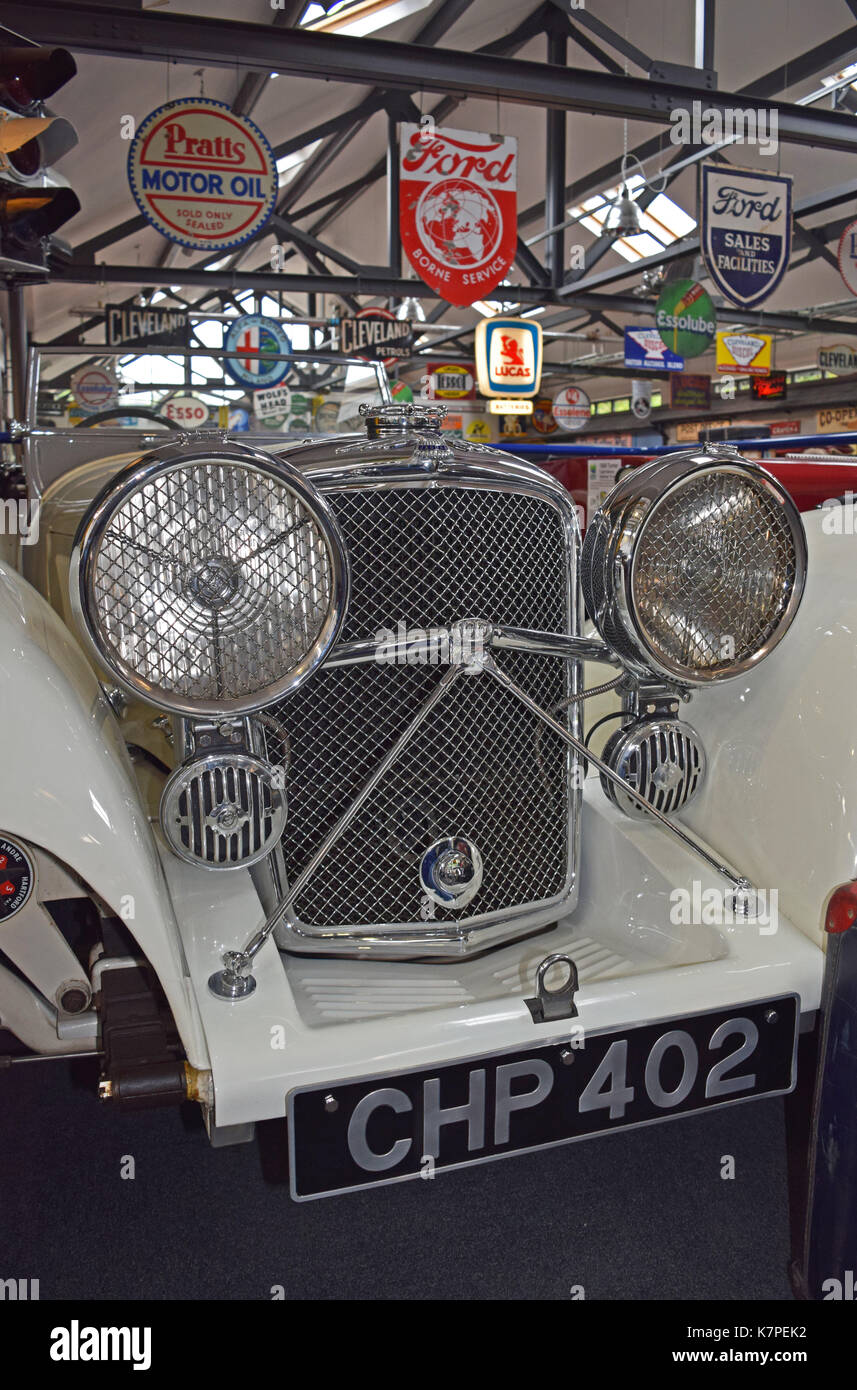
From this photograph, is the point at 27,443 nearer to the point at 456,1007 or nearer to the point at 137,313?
the point at 456,1007

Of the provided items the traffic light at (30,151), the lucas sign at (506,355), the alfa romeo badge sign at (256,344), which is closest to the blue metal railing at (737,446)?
the traffic light at (30,151)

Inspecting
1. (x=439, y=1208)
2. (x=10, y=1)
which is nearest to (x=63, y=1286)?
(x=439, y=1208)

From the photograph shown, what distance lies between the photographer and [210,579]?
1.26 meters

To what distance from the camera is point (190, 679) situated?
1264 millimetres

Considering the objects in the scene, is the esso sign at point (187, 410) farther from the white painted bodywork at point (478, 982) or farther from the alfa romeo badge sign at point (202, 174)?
the white painted bodywork at point (478, 982)

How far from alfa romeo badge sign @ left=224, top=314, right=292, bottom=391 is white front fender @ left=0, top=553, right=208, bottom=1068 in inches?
374

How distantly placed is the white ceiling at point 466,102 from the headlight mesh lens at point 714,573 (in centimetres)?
552

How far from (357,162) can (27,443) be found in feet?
38.7

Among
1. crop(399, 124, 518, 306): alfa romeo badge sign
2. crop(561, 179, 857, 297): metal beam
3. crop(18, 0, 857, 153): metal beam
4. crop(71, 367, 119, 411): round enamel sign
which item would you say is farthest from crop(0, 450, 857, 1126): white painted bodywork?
crop(71, 367, 119, 411): round enamel sign

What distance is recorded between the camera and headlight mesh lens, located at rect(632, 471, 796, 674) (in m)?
1.43

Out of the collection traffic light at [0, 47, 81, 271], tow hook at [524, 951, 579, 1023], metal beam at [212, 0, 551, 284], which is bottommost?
tow hook at [524, 951, 579, 1023]

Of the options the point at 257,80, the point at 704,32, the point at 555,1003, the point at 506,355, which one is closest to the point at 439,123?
the point at 506,355

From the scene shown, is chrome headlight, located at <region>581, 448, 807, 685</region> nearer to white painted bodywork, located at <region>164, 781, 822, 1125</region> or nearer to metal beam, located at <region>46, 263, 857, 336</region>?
white painted bodywork, located at <region>164, 781, 822, 1125</region>

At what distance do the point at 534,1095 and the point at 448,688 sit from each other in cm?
57
